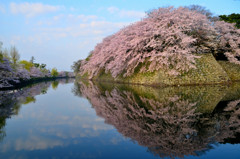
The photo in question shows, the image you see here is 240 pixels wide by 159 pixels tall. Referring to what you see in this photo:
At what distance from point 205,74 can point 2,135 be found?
2372 cm

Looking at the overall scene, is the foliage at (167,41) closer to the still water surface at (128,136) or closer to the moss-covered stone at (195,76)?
the moss-covered stone at (195,76)

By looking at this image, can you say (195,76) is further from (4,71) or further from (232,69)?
(4,71)

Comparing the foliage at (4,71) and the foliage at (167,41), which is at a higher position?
the foliage at (167,41)

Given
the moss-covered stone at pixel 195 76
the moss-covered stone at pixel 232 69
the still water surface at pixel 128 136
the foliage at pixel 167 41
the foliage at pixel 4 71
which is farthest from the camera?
the moss-covered stone at pixel 232 69

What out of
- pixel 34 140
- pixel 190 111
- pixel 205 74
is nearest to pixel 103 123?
pixel 34 140

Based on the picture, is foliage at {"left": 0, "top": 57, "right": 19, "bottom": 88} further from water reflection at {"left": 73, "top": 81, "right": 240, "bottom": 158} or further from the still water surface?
water reflection at {"left": 73, "top": 81, "right": 240, "bottom": 158}

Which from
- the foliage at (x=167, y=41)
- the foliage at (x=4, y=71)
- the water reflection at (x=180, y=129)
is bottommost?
the foliage at (x=4, y=71)

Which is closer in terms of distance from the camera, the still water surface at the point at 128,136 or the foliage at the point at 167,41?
the still water surface at the point at 128,136

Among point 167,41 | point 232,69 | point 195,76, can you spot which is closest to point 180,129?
point 167,41

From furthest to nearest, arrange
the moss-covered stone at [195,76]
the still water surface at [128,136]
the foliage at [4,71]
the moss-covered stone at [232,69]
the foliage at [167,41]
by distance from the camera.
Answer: the moss-covered stone at [232,69], the foliage at [4,71], the moss-covered stone at [195,76], the foliage at [167,41], the still water surface at [128,136]

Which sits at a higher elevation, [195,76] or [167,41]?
[167,41]

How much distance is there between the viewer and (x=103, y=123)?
730 cm

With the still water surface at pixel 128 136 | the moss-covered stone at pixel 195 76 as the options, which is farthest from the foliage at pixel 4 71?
the still water surface at pixel 128 136

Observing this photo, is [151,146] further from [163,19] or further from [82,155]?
[163,19]
